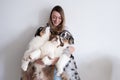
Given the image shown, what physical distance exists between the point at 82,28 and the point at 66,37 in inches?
9.6

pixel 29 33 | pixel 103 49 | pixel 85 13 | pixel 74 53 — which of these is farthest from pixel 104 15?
pixel 29 33

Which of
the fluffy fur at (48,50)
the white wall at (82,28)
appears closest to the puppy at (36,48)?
the fluffy fur at (48,50)

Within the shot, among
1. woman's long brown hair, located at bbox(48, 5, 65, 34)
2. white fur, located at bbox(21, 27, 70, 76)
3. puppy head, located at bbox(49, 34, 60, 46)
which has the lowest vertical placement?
white fur, located at bbox(21, 27, 70, 76)

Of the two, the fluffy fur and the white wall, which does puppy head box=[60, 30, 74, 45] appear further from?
the white wall

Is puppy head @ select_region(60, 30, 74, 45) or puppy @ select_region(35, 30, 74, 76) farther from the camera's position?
puppy head @ select_region(60, 30, 74, 45)

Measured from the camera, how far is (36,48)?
199 cm

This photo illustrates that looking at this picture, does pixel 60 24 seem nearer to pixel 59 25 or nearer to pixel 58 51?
pixel 59 25

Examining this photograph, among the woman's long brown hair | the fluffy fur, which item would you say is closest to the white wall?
the woman's long brown hair

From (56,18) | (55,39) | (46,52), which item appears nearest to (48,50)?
(46,52)

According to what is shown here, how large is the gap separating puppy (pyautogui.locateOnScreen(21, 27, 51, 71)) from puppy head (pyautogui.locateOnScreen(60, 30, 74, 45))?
142 mm

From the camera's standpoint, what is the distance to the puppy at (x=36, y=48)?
1.95 m

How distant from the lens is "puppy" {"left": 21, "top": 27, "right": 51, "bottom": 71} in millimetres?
1946

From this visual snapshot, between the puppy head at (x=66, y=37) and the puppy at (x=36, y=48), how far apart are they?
0.14 m

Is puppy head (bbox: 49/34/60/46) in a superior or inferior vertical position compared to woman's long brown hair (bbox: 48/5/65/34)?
inferior
